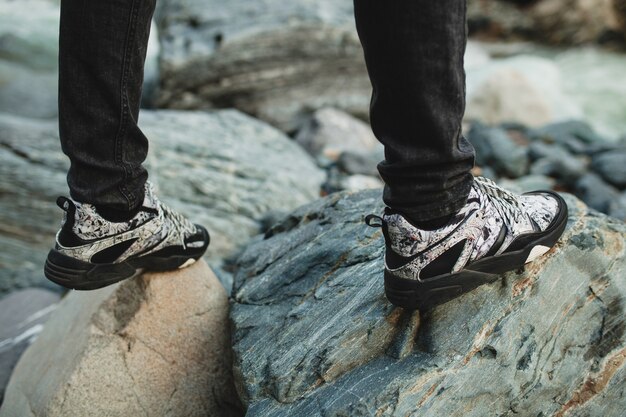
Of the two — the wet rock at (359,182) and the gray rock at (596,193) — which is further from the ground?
the gray rock at (596,193)

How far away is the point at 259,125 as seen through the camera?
622 centimetres

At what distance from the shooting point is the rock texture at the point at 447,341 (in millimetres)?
2213

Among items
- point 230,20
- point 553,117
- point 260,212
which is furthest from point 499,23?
point 260,212

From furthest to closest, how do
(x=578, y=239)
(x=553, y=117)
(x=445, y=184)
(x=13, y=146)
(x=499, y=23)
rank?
(x=499, y=23) → (x=553, y=117) → (x=13, y=146) → (x=578, y=239) → (x=445, y=184)

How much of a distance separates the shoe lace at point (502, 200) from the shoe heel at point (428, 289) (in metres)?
0.22

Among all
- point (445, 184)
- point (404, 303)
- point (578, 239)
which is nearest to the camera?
point (445, 184)

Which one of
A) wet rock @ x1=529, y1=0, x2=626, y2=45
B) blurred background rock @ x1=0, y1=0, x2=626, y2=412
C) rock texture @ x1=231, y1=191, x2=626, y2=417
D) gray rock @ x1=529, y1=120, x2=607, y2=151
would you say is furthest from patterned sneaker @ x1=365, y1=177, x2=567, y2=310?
wet rock @ x1=529, y1=0, x2=626, y2=45

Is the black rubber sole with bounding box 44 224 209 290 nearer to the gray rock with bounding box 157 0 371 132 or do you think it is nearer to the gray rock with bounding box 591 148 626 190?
the gray rock with bounding box 157 0 371 132

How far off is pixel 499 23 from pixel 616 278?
13.7 meters

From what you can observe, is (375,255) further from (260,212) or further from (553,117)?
(553,117)

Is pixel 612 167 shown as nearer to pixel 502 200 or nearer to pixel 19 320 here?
pixel 502 200

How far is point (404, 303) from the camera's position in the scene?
Answer: 218 cm

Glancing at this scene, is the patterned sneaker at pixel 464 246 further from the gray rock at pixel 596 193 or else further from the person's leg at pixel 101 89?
the gray rock at pixel 596 193

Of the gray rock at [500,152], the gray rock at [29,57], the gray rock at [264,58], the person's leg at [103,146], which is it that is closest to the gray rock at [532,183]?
the gray rock at [500,152]
